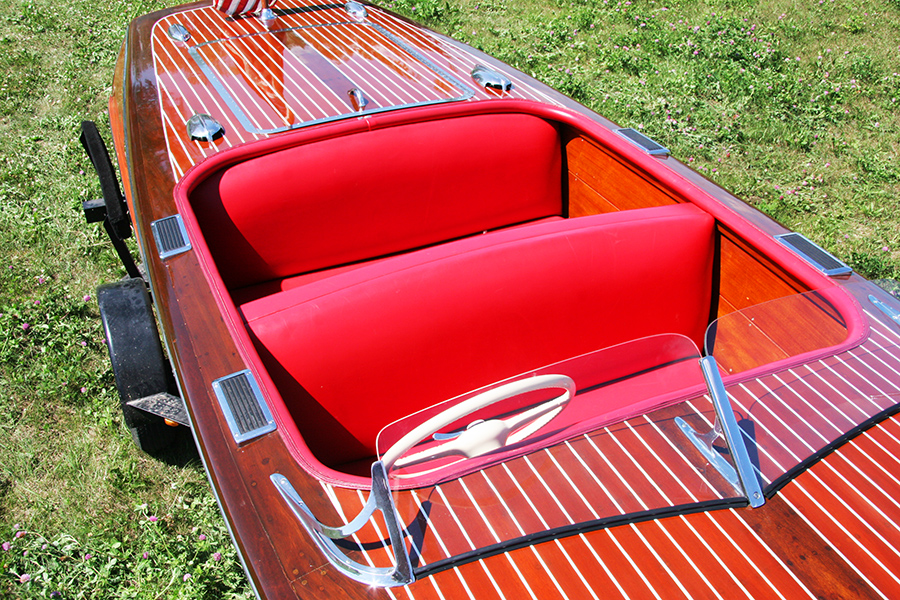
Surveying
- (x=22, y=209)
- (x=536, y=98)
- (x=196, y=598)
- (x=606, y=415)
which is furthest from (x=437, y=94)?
(x=22, y=209)

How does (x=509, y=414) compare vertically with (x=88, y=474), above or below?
above

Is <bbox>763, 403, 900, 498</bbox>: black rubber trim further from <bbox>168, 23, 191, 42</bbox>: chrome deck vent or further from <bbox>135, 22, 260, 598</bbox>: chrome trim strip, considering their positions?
<bbox>168, 23, 191, 42</bbox>: chrome deck vent

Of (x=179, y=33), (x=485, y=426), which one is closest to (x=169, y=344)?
(x=485, y=426)

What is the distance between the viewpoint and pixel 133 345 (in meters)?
1.96

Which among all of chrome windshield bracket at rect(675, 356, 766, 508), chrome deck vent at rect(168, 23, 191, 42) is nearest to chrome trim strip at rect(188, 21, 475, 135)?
chrome deck vent at rect(168, 23, 191, 42)

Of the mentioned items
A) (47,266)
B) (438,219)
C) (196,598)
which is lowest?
(196,598)

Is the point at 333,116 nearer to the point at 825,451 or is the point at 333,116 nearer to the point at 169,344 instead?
the point at 169,344

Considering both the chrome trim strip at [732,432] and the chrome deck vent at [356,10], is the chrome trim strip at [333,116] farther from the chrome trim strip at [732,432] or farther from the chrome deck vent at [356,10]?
the chrome trim strip at [732,432]

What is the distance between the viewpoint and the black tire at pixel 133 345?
195cm

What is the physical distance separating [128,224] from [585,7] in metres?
4.52

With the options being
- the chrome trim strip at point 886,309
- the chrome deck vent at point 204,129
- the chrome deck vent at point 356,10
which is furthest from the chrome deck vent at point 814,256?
the chrome deck vent at point 356,10

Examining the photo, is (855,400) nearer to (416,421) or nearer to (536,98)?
(416,421)

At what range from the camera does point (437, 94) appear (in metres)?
2.56

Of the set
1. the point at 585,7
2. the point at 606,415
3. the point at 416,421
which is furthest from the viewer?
the point at 585,7
